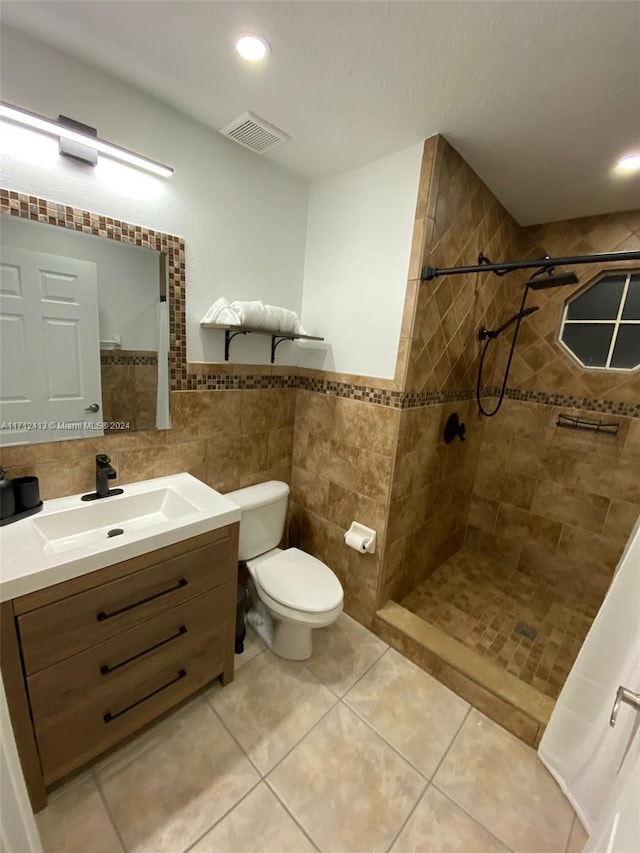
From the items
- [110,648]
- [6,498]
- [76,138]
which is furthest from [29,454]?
[76,138]

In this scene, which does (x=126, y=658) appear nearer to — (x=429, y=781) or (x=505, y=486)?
(x=429, y=781)

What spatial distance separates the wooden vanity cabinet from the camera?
0.99 m

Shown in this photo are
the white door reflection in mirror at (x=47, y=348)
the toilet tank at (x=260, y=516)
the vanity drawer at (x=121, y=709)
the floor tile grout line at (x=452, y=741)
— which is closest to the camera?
the vanity drawer at (x=121, y=709)

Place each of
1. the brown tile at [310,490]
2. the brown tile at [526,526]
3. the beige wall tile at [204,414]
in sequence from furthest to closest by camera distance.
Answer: the brown tile at [526,526] < the brown tile at [310,490] < the beige wall tile at [204,414]

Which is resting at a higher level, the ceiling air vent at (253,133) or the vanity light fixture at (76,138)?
the ceiling air vent at (253,133)

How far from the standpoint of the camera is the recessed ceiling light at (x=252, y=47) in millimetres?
1060

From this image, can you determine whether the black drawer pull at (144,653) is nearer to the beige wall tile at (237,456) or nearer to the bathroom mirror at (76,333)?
the beige wall tile at (237,456)

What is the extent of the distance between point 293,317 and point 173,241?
63 centimetres

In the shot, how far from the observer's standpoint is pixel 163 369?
62.0 inches

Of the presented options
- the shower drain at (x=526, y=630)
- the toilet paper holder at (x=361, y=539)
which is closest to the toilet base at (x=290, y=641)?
the toilet paper holder at (x=361, y=539)

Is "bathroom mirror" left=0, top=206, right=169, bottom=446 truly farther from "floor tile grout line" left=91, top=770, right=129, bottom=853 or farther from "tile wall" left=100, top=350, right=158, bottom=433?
"floor tile grout line" left=91, top=770, right=129, bottom=853

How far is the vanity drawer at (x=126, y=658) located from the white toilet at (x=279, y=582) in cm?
25

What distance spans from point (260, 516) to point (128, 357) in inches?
38.8

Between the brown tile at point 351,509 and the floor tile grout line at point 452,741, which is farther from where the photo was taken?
the brown tile at point 351,509
